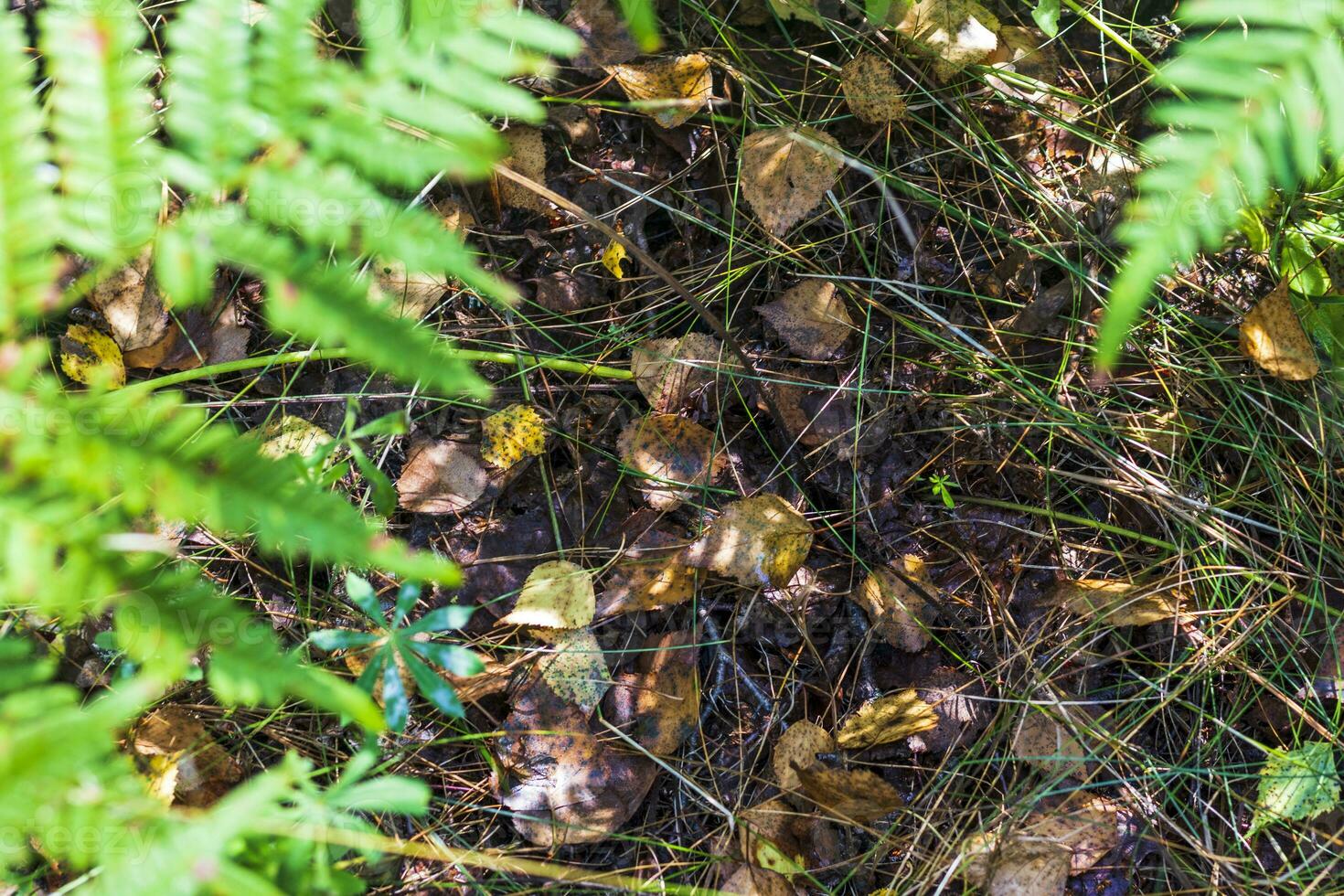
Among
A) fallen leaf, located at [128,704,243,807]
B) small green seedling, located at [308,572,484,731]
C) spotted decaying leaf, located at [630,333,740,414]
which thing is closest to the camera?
small green seedling, located at [308,572,484,731]

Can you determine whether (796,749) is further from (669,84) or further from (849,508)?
(669,84)

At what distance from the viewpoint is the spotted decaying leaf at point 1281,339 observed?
1.82m

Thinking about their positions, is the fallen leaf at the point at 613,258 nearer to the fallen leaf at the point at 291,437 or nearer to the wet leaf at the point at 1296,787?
the fallen leaf at the point at 291,437

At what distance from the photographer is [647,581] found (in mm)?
1795

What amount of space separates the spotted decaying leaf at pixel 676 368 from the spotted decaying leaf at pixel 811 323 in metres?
0.13

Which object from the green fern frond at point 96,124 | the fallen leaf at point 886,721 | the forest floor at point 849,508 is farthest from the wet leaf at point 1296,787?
the green fern frond at point 96,124

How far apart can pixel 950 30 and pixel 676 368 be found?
94 centimetres

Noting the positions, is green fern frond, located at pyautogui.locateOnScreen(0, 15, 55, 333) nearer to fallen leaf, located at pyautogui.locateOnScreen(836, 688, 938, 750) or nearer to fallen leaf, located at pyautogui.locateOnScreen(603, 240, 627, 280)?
fallen leaf, located at pyautogui.locateOnScreen(603, 240, 627, 280)

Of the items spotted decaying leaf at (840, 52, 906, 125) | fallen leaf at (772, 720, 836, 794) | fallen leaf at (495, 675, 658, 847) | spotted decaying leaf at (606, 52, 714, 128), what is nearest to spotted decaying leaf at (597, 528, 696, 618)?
fallen leaf at (495, 675, 658, 847)

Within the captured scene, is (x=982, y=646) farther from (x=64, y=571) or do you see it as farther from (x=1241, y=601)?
(x=64, y=571)

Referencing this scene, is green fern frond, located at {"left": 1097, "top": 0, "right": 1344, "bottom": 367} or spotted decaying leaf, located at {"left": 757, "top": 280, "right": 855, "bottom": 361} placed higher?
green fern frond, located at {"left": 1097, "top": 0, "right": 1344, "bottom": 367}

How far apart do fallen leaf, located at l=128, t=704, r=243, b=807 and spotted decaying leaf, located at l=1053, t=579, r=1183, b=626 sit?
1.72m

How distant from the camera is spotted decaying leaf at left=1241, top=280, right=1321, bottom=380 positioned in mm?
1815

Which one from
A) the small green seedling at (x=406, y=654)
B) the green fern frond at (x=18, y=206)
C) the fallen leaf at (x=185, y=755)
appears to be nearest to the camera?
the green fern frond at (x=18, y=206)
